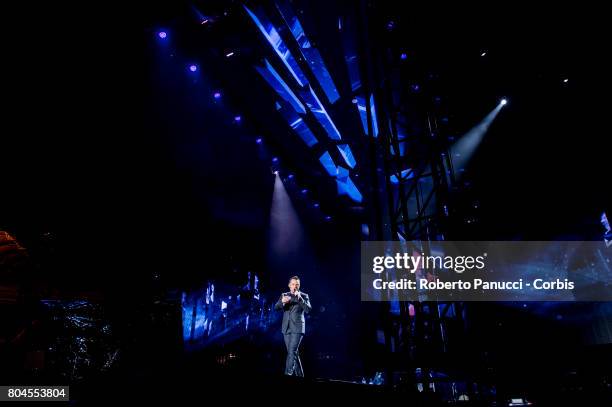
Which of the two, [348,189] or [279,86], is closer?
[279,86]

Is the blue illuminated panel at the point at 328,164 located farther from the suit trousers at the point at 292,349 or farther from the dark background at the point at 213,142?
the suit trousers at the point at 292,349

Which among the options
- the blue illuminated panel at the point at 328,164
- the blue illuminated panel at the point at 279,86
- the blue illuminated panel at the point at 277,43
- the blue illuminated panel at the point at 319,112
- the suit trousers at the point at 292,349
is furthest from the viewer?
the blue illuminated panel at the point at 328,164

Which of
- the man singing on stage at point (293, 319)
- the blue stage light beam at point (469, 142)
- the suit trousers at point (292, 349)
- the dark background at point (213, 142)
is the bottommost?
the suit trousers at point (292, 349)

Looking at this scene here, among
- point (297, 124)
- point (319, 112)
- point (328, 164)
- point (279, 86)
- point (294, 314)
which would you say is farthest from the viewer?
point (328, 164)

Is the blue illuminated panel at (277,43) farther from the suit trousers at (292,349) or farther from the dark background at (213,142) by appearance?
the suit trousers at (292,349)

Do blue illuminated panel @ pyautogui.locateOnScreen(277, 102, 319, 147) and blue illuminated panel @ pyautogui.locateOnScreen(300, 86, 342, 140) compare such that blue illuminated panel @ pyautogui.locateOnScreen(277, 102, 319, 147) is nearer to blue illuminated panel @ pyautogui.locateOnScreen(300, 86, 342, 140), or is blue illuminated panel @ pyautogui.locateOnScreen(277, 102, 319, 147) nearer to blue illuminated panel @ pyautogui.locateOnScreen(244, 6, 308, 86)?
blue illuminated panel @ pyautogui.locateOnScreen(300, 86, 342, 140)

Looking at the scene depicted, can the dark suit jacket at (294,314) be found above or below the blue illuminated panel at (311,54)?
below

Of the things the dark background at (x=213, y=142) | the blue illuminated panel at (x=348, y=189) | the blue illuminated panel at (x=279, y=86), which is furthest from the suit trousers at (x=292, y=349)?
the blue illuminated panel at (x=348, y=189)

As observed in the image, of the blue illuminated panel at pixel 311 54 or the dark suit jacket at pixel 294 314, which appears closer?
the blue illuminated panel at pixel 311 54

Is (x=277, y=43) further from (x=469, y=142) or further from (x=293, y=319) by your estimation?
(x=469, y=142)

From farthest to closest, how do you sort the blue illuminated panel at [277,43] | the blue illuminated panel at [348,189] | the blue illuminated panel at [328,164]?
the blue illuminated panel at [348,189]
the blue illuminated panel at [328,164]
the blue illuminated panel at [277,43]

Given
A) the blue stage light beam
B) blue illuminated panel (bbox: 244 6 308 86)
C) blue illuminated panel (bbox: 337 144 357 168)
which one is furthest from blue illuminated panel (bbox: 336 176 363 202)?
blue illuminated panel (bbox: 244 6 308 86)

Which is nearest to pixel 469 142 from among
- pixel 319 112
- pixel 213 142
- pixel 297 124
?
pixel 319 112

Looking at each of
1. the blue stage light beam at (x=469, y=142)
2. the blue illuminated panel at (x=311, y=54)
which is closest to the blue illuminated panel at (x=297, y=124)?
the blue illuminated panel at (x=311, y=54)
